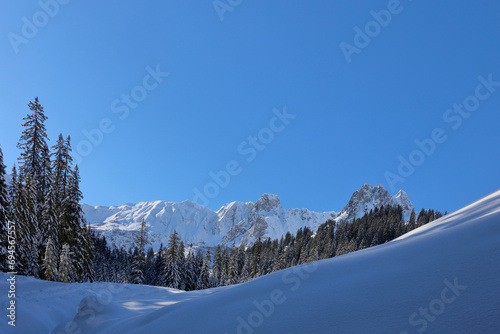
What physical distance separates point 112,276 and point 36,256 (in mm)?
63132

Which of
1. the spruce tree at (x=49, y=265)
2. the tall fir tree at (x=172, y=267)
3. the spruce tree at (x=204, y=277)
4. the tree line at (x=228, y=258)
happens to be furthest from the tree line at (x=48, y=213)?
the spruce tree at (x=204, y=277)

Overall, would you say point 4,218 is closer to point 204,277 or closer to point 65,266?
point 65,266

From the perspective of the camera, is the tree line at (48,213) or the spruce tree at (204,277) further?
the spruce tree at (204,277)

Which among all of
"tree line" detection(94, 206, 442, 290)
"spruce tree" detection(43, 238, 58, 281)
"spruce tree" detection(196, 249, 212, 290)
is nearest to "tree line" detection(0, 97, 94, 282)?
"spruce tree" detection(43, 238, 58, 281)

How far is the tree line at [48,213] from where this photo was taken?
18.3 metres

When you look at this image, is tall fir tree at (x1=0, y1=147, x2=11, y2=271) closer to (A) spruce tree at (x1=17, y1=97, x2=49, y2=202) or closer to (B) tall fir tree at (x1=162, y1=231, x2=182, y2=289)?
(A) spruce tree at (x1=17, y1=97, x2=49, y2=202)

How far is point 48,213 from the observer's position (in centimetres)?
1933

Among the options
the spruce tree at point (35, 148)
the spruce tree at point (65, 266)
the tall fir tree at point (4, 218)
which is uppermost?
the spruce tree at point (35, 148)

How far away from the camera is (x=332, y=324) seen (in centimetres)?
242

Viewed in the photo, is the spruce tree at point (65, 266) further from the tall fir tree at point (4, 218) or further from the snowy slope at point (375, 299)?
the snowy slope at point (375, 299)

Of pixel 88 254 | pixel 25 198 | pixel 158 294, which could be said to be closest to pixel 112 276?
pixel 88 254

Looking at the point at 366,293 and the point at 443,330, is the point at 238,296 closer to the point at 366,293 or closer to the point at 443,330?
the point at 366,293

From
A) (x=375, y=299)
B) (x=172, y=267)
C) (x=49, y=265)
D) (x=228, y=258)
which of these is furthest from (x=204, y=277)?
(x=375, y=299)

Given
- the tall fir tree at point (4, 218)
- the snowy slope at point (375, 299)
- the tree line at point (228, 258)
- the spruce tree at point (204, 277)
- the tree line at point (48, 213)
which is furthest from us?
the spruce tree at point (204, 277)
